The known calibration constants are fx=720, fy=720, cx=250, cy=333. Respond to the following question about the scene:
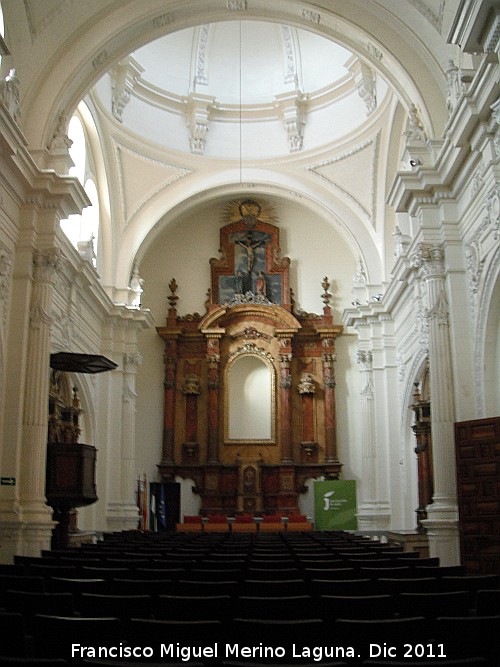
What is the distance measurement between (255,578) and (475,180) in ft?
26.8

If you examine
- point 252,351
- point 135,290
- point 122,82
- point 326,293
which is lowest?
point 252,351

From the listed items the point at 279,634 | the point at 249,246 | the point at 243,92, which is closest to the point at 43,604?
the point at 279,634

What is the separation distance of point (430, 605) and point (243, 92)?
20062 mm

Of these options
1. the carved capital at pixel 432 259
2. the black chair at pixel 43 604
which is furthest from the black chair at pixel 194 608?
the carved capital at pixel 432 259

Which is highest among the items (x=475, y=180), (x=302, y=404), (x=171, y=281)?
(x=171, y=281)

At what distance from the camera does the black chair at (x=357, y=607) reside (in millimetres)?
4195

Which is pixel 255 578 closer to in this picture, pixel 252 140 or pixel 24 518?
pixel 24 518

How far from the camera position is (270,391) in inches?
922

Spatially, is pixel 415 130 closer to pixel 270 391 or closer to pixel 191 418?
pixel 270 391

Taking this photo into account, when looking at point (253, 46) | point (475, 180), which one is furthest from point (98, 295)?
Result: point (475, 180)

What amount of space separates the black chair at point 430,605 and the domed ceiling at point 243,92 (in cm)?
1761

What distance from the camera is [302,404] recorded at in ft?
76.2

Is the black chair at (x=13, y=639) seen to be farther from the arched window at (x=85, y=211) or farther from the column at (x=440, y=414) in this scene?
the arched window at (x=85, y=211)

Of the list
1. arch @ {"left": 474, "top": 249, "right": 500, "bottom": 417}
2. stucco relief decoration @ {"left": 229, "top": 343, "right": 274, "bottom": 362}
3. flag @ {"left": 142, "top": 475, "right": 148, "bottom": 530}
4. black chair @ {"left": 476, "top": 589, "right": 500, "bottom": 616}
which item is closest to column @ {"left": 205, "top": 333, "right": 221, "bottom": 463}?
Answer: stucco relief decoration @ {"left": 229, "top": 343, "right": 274, "bottom": 362}
